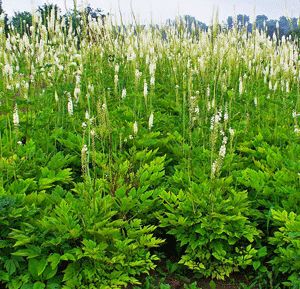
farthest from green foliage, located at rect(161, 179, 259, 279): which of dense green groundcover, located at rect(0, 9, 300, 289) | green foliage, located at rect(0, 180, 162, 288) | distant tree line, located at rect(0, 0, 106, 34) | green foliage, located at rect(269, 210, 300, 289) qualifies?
distant tree line, located at rect(0, 0, 106, 34)

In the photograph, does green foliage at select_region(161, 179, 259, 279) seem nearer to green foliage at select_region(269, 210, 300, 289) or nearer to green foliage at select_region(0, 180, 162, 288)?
green foliage at select_region(269, 210, 300, 289)

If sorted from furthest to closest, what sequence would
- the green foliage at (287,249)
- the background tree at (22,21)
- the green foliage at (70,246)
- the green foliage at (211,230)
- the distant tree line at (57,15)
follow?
the background tree at (22,21)
the distant tree line at (57,15)
the green foliage at (211,230)
the green foliage at (287,249)
the green foliage at (70,246)

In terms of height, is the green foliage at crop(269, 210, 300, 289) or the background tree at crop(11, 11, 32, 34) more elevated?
the background tree at crop(11, 11, 32, 34)

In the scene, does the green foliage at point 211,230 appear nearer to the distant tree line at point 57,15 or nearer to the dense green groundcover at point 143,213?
the dense green groundcover at point 143,213

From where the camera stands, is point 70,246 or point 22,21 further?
point 22,21

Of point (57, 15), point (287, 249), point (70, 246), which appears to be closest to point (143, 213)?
Answer: point (70, 246)

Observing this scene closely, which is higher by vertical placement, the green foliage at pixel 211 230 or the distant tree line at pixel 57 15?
the distant tree line at pixel 57 15

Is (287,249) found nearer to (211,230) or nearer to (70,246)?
(211,230)

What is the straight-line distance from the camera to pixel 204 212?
155 inches

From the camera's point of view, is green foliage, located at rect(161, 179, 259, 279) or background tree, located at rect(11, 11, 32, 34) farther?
background tree, located at rect(11, 11, 32, 34)

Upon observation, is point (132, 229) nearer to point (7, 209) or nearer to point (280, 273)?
point (7, 209)

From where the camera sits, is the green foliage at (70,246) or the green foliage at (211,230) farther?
the green foliage at (211,230)

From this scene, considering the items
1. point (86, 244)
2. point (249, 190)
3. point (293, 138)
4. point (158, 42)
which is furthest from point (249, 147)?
point (158, 42)

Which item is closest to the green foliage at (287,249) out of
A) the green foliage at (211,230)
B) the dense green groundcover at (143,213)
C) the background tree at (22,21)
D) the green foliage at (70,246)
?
the dense green groundcover at (143,213)
